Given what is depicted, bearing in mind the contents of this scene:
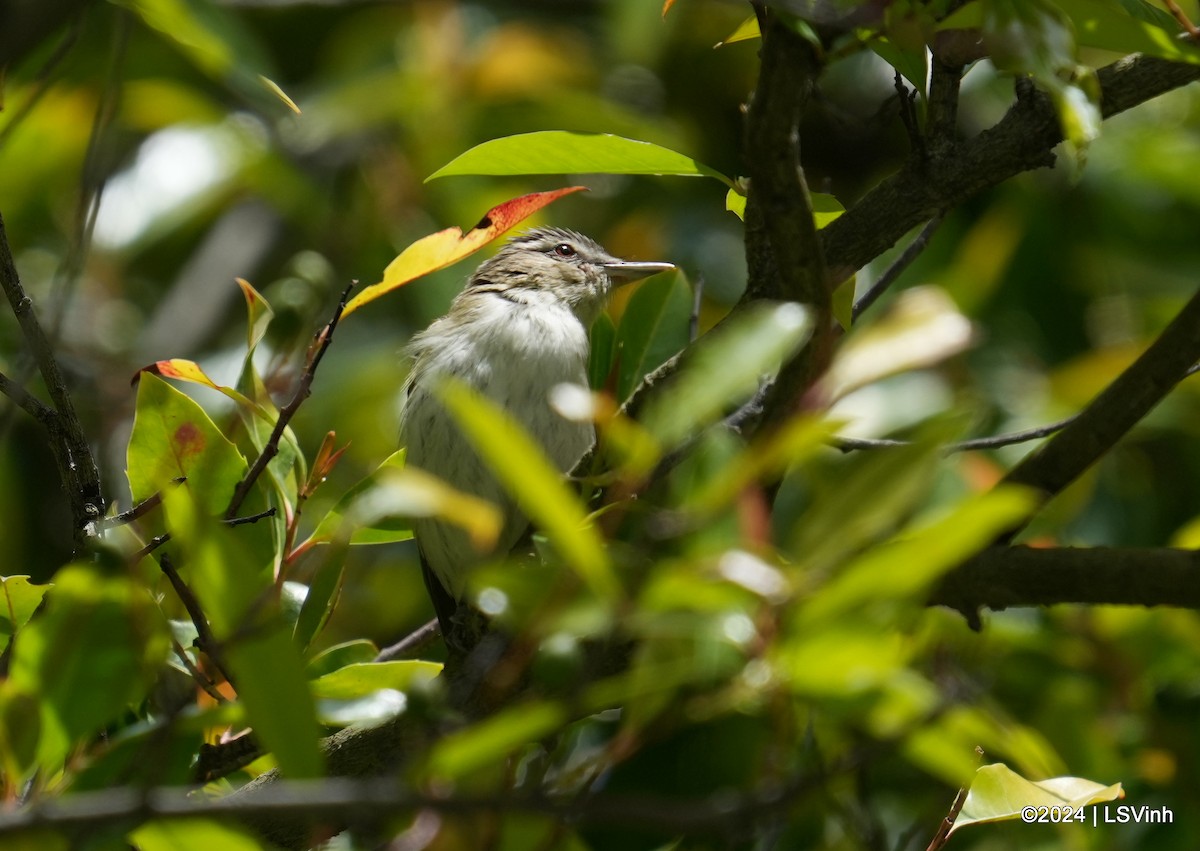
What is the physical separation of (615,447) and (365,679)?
2.59ft

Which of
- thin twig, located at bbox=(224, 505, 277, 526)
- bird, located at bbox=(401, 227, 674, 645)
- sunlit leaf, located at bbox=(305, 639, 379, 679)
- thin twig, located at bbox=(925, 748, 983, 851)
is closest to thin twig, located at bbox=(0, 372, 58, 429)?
thin twig, located at bbox=(224, 505, 277, 526)

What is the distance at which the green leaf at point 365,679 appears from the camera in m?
2.53

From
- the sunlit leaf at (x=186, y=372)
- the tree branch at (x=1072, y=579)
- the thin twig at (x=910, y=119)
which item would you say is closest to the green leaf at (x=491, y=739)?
the tree branch at (x=1072, y=579)

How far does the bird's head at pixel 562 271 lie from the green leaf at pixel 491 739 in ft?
11.1

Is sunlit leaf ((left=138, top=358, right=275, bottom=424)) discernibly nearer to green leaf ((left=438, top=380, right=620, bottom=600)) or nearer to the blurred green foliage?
the blurred green foliage

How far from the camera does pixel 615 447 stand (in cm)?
216

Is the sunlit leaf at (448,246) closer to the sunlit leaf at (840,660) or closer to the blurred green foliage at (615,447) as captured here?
the blurred green foliage at (615,447)

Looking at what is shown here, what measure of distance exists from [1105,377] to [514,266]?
8.55 feet

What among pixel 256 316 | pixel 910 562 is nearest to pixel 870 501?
pixel 910 562

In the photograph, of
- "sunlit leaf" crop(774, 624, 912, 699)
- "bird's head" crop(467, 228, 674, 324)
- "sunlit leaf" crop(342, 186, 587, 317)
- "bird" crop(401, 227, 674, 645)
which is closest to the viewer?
"sunlit leaf" crop(774, 624, 912, 699)

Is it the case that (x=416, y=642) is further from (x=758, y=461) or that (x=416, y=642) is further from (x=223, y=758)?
(x=758, y=461)

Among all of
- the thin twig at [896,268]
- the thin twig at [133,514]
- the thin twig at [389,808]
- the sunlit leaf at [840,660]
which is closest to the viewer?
the thin twig at [389,808]

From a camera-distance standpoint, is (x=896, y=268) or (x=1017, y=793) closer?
(x=1017, y=793)

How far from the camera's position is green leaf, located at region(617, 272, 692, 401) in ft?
10.6
